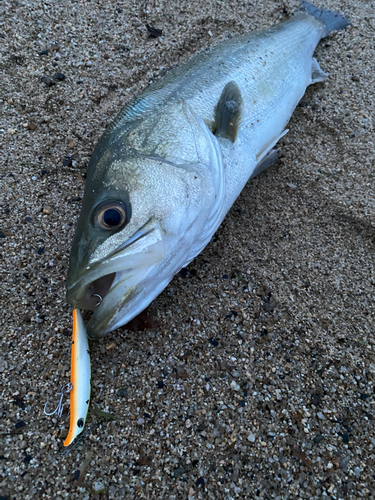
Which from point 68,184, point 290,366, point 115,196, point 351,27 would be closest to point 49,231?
point 68,184

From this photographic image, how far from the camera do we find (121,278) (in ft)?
4.96

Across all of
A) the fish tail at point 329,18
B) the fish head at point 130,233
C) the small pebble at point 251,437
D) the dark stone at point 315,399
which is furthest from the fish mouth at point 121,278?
the fish tail at point 329,18

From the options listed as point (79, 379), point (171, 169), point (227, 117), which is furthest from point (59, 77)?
point (79, 379)

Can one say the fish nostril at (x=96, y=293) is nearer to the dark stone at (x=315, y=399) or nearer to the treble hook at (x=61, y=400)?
the treble hook at (x=61, y=400)

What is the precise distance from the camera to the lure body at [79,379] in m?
1.56

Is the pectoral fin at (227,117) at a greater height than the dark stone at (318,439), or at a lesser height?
greater

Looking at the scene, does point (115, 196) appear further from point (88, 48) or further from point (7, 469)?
point (88, 48)

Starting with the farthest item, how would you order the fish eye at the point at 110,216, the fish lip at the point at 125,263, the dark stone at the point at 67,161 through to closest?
the dark stone at the point at 67,161, the fish eye at the point at 110,216, the fish lip at the point at 125,263

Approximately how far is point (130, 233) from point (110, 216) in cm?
15

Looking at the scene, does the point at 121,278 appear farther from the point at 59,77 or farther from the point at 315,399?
the point at 59,77

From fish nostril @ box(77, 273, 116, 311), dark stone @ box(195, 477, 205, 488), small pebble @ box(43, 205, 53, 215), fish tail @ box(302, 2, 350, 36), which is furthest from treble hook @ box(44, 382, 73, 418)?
fish tail @ box(302, 2, 350, 36)

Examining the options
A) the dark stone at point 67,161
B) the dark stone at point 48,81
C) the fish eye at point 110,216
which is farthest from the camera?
the dark stone at point 48,81

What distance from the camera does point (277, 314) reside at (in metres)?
2.07

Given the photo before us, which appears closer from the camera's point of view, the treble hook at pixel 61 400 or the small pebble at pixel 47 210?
the treble hook at pixel 61 400
